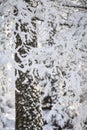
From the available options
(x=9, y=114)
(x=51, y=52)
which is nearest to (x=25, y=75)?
(x=51, y=52)

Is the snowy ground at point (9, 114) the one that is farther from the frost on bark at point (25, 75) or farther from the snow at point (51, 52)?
the frost on bark at point (25, 75)

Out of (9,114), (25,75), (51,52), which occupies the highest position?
(51,52)

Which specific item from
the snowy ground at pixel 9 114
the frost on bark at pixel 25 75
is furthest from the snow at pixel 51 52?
the snowy ground at pixel 9 114

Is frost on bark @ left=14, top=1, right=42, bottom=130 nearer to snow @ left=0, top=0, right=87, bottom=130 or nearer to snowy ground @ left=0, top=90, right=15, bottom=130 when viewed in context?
snow @ left=0, top=0, right=87, bottom=130

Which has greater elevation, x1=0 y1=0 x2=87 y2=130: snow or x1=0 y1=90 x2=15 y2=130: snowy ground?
x1=0 y1=0 x2=87 y2=130: snow

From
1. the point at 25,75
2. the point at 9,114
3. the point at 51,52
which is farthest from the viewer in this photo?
the point at 9,114

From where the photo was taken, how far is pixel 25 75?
17.2 ft

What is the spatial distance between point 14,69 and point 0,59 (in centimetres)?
27

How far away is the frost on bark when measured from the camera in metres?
5.14

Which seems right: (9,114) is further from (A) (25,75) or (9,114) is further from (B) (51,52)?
(A) (25,75)

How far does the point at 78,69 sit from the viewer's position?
5.67 m

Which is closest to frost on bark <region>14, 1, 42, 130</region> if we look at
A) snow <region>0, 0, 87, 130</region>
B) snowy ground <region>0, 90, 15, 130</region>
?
snow <region>0, 0, 87, 130</region>

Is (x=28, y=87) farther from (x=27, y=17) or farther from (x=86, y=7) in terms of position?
(x=86, y=7)

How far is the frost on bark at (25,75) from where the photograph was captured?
A: 202 inches
